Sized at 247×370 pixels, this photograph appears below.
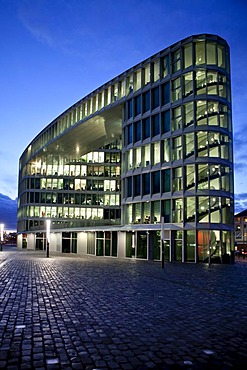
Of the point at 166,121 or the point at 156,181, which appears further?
the point at 156,181

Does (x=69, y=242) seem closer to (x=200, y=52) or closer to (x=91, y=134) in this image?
(x=91, y=134)

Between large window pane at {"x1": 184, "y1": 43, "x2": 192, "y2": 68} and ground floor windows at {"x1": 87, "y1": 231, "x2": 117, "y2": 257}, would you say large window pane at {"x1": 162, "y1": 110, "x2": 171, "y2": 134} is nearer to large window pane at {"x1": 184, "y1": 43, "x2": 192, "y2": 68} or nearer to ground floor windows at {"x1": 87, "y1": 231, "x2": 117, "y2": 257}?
large window pane at {"x1": 184, "y1": 43, "x2": 192, "y2": 68}

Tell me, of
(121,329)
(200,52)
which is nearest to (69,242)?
(200,52)

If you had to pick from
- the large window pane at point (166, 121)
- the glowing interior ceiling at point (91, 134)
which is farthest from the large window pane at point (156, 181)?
the glowing interior ceiling at point (91, 134)

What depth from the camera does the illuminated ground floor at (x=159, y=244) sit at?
34.7 metres

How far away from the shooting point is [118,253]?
4284 cm

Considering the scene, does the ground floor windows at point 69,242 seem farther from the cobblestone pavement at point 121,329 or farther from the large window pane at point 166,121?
the cobblestone pavement at point 121,329

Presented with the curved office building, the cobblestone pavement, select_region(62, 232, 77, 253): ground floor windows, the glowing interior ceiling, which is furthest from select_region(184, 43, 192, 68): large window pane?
select_region(62, 232, 77, 253): ground floor windows

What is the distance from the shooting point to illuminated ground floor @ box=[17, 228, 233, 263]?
3472cm

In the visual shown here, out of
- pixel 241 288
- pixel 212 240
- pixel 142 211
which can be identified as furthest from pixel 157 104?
pixel 241 288

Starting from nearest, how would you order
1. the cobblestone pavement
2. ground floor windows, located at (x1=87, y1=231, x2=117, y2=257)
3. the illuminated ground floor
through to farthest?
the cobblestone pavement, the illuminated ground floor, ground floor windows, located at (x1=87, y1=231, x2=117, y2=257)

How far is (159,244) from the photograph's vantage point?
37688 mm

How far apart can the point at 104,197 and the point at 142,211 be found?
39684mm

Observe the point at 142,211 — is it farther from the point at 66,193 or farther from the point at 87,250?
the point at 66,193
